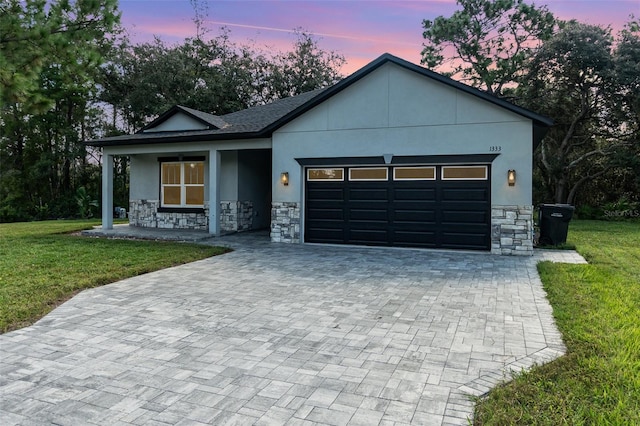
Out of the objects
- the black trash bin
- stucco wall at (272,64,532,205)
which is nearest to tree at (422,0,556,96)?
the black trash bin

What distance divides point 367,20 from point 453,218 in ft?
24.5

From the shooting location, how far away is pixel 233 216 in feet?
46.7

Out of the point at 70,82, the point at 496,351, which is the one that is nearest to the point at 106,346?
the point at 496,351

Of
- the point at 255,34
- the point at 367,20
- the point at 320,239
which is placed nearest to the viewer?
the point at 320,239

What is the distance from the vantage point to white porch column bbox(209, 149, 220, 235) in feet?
42.4

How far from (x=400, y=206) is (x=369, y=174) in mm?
1201

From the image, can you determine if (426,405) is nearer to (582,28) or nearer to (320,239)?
(320,239)

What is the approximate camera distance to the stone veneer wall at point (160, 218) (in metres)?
14.7

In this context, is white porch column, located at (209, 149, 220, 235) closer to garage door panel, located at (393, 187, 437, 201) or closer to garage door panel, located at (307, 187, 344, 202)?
garage door panel, located at (307, 187, 344, 202)

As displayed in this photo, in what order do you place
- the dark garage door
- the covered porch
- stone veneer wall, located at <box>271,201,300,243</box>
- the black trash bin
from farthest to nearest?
the covered porch, stone veneer wall, located at <box>271,201,300,243</box>, the black trash bin, the dark garage door

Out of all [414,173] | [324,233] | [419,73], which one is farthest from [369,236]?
[419,73]

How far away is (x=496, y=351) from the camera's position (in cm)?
392

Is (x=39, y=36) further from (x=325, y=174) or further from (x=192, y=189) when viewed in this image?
(x=192, y=189)

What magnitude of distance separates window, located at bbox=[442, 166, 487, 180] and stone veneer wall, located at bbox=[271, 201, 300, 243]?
4.05 m
